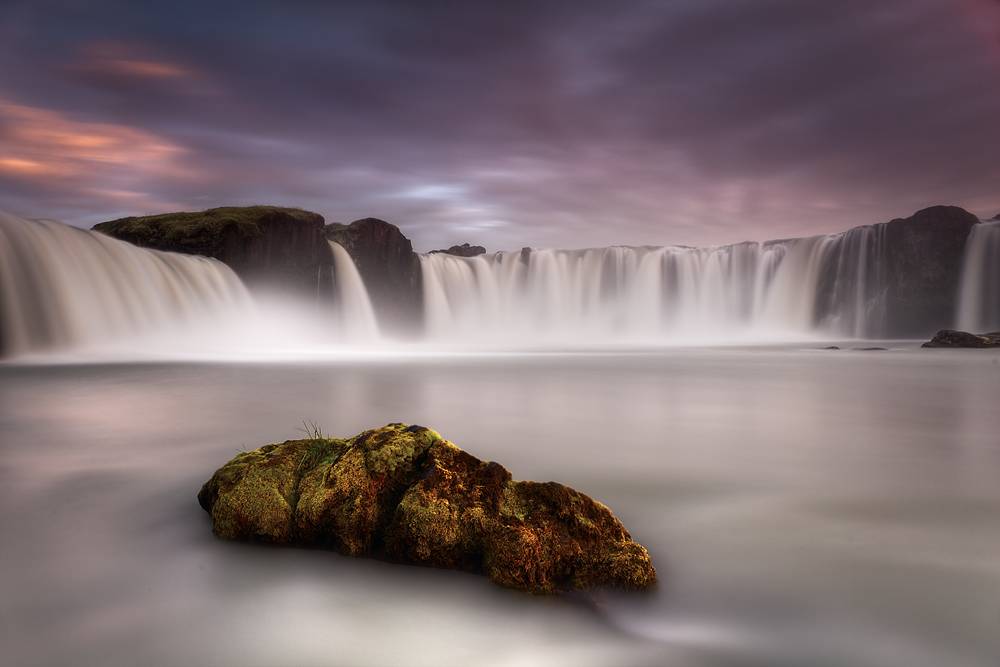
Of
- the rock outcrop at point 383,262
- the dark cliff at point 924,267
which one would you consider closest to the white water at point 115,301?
the rock outcrop at point 383,262

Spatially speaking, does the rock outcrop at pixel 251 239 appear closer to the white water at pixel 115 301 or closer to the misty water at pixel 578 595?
the white water at pixel 115 301

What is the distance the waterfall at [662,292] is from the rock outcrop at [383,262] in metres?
2.45

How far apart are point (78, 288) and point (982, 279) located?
51675 mm

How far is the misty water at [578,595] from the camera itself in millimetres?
2320

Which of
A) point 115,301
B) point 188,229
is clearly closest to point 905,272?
point 188,229

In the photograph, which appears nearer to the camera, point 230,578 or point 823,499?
point 230,578

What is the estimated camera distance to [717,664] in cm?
222

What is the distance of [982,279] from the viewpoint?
125ft

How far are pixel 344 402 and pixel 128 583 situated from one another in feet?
21.0

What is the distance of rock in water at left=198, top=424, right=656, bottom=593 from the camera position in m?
2.77

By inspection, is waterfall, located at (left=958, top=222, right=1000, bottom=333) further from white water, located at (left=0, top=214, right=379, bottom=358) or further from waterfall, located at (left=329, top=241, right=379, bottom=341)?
white water, located at (left=0, top=214, right=379, bottom=358)

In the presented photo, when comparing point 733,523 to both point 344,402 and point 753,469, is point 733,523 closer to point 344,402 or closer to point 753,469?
→ point 753,469

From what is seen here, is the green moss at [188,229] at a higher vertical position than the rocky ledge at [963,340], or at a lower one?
higher

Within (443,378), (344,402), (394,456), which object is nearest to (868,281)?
(443,378)
